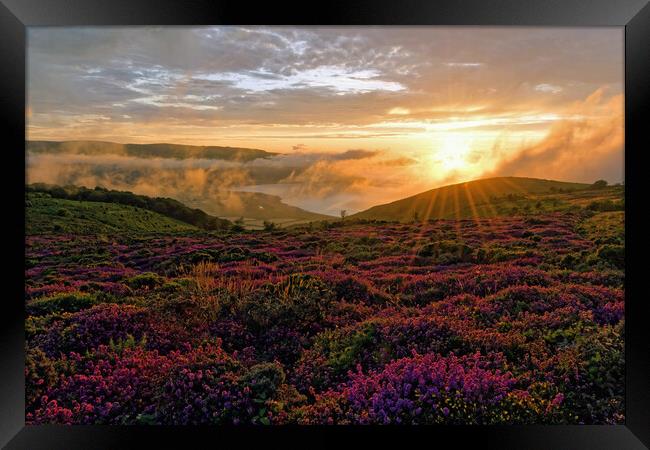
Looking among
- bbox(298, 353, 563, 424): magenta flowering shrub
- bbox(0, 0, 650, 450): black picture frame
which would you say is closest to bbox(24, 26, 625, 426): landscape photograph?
bbox(298, 353, 563, 424): magenta flowering shrub

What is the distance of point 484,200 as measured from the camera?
17.2 meters

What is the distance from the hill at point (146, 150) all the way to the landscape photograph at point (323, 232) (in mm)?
64

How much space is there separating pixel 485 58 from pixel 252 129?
5.59 meters

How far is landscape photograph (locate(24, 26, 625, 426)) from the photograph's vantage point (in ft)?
20.8

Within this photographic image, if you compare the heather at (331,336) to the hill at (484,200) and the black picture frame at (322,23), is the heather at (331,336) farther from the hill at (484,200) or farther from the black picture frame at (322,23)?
the hill at (484,200)

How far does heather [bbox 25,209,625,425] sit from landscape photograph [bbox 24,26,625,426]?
40mm

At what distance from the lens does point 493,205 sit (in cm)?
1706

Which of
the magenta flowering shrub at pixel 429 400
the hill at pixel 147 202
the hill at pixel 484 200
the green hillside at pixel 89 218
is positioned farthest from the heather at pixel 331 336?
the hill at pixel 484 200

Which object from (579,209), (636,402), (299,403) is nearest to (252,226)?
(299,403)

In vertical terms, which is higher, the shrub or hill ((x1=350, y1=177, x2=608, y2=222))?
hill ((x1=350, y1=177, x2=608, y2=222))

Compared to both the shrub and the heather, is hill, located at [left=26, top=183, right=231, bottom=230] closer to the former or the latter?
the heather

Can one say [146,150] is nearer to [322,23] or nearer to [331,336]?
[331,336]

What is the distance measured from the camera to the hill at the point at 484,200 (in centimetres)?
1570

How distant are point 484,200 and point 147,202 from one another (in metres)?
11.2
